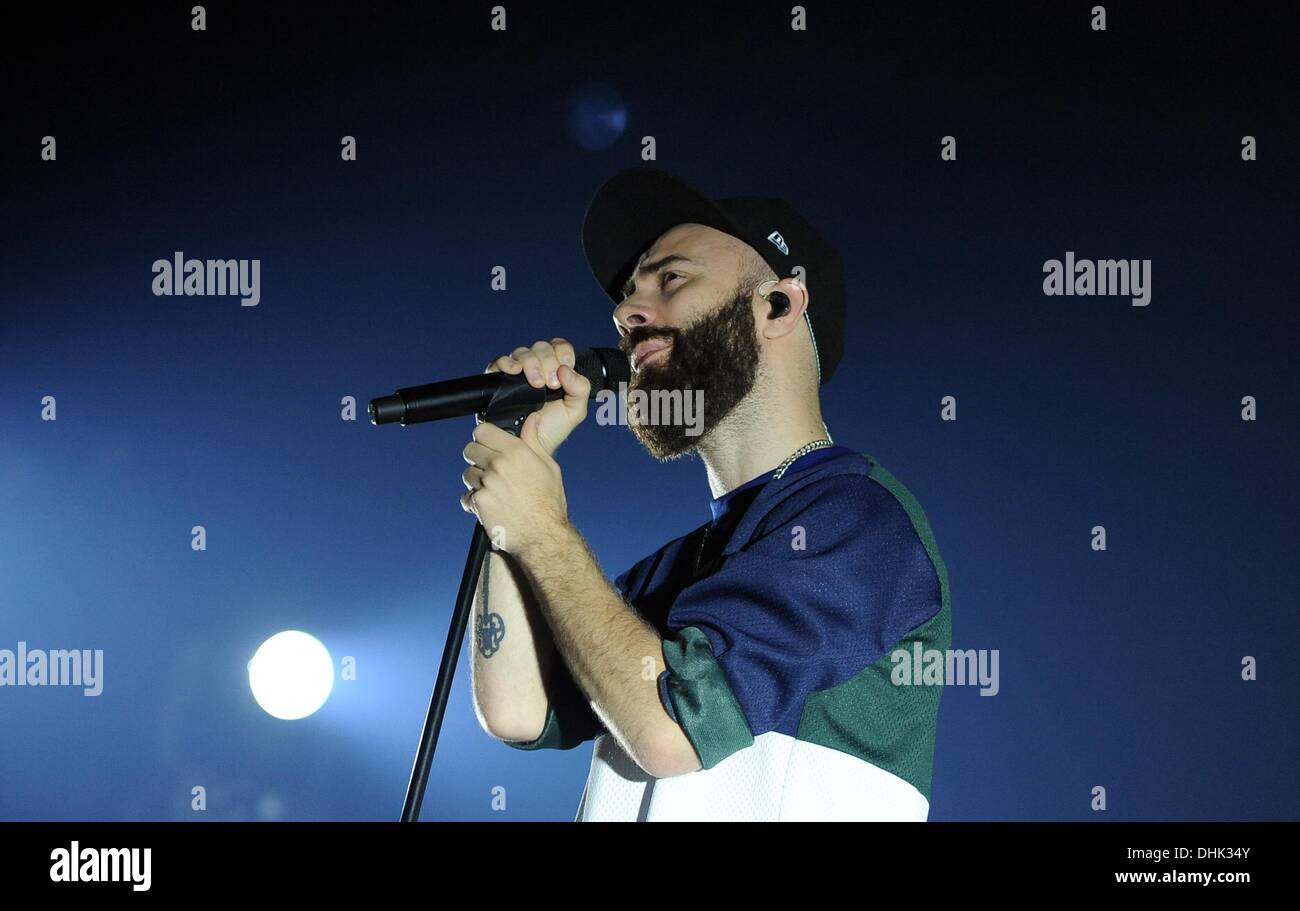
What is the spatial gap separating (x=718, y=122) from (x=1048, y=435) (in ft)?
3.47

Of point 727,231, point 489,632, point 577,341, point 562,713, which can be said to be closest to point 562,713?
point 562,713

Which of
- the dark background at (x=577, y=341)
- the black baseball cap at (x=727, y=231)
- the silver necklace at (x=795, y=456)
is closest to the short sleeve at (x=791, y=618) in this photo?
the silver necklace at (x=795, y=456)

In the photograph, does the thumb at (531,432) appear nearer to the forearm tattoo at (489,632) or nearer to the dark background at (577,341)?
the forearm tattoo at (489,632)

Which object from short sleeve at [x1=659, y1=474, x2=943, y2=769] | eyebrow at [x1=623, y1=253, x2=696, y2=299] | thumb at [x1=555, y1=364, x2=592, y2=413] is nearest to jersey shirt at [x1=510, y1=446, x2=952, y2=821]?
short sleeve at [x1=659, y1=474, x2=943, y2=769]

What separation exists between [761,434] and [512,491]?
366 millimetres

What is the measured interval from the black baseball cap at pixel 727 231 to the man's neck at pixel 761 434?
11 centimetres

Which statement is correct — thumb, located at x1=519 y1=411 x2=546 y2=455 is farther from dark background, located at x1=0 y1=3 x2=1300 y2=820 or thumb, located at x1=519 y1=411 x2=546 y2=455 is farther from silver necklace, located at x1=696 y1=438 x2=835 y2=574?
dark background, located at x1=0 y1=3 x2=1300 y2=820

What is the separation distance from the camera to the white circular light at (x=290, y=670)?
2439 mm

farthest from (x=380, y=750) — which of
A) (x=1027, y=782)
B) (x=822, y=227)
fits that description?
(x=822, y=227)

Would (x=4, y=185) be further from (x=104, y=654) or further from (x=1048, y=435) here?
(x=1048, y=435)

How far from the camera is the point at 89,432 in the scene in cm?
269

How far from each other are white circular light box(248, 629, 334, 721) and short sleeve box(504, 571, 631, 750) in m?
1.08

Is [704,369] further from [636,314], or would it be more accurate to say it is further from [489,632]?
[489,632]

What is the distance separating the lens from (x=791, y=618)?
44.1 inches
